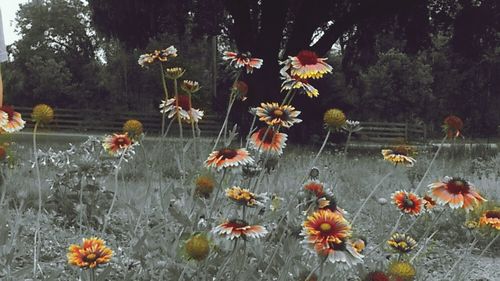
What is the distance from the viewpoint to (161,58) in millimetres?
2373

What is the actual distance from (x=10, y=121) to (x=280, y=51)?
51.9 ft

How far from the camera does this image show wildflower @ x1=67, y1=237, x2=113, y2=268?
1290mm

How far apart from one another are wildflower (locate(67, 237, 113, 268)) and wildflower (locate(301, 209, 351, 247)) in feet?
1.34

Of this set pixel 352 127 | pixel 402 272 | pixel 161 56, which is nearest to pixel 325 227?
pixel 402 272

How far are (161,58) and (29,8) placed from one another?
1297 inches

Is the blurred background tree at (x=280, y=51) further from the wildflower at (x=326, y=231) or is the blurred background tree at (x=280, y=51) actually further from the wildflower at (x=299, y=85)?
the wildflower at (x=326, y=231)

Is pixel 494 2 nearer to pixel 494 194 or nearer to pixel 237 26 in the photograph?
pixel 237 26

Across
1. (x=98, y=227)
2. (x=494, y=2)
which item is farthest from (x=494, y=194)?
(x=494, y=2)

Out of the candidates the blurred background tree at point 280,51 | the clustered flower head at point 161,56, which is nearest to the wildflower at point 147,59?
the clustered flower head at point 161,56

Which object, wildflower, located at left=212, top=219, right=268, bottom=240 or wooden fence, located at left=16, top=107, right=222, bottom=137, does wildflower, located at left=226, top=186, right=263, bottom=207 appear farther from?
wooden fence, located at left=16, top=107, right=222, bottom=137

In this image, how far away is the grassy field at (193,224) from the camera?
191 cm

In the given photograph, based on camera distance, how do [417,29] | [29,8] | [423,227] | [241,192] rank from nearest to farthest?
1. [241,192]
2. [423,227]
3. [417,29]
4. [29,8]

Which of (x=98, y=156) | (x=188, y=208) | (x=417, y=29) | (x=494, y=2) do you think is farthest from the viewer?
(x=417, y=29)

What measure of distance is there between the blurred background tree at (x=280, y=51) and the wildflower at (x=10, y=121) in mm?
11930
